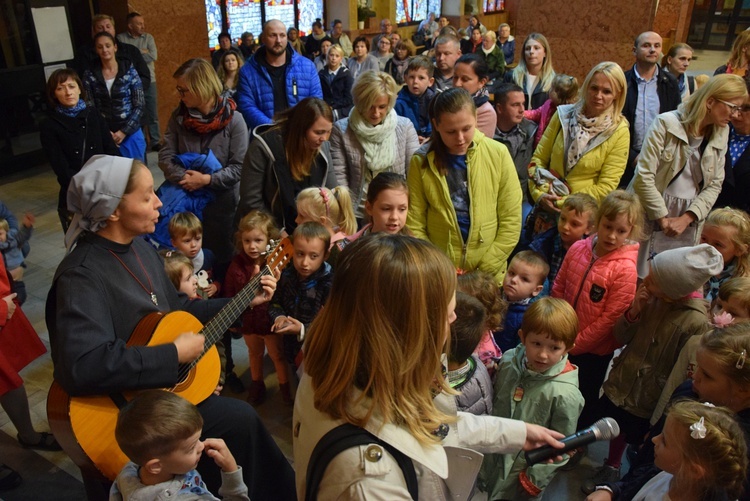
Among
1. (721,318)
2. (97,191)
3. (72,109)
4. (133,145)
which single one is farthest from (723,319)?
(133,145)

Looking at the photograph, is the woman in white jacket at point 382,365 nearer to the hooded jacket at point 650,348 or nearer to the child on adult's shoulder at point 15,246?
the hooded jacket at point 650,348

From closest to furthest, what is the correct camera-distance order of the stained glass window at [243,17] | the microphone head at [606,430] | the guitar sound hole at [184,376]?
the microphone head at [606,430] → the guitar sound hole at [184,376] → the stained glass window at [243,17]

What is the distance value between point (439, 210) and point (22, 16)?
723 cm

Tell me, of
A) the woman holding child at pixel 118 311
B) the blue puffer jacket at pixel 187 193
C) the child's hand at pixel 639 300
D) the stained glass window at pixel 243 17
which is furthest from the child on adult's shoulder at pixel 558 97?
the stained glass window at pixel 243 17

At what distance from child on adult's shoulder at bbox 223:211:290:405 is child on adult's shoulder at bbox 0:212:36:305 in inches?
51.2

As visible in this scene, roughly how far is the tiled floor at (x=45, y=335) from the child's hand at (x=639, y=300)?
941 mm

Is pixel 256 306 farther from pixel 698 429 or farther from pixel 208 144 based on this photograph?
pixel 698 429

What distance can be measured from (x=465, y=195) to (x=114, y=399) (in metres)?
2.09

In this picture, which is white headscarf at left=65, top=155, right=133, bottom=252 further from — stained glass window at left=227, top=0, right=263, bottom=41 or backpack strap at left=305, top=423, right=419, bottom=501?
stained glass window at left=227, top=0, right=263, bottom=41

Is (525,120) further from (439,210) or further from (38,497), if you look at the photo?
(38,497)

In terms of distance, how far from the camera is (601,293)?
117 inches

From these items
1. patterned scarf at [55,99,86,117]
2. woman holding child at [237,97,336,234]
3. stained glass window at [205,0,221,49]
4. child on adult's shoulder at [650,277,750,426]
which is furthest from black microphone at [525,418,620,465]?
stained glass window at [205,0,221,49]

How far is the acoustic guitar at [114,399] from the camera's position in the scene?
2006 millimetres

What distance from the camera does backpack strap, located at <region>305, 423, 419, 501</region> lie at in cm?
132
